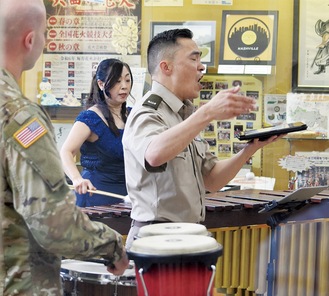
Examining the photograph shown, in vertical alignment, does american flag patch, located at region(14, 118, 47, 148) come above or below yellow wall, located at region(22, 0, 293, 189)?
below

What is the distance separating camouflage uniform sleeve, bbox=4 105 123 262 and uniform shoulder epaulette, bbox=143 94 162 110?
1.01 meters

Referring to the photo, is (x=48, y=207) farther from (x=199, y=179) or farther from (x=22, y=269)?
(x=199, y=179)

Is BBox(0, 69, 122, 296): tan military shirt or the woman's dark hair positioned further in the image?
the woman's dark hair

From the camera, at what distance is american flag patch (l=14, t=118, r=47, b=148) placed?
5.32ft

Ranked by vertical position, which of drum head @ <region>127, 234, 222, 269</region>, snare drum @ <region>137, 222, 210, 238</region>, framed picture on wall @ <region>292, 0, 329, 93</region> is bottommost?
drum head @ <region>127, 234, 222, 269</region>

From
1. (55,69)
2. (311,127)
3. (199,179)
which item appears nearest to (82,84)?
(55,69)

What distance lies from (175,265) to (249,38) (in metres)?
2.94

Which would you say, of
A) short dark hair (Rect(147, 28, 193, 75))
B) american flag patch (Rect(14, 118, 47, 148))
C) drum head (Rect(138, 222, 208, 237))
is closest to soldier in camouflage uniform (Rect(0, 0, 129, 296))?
american flag patch (Rect(14, 118, 47, 148))

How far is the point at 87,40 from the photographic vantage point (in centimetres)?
467

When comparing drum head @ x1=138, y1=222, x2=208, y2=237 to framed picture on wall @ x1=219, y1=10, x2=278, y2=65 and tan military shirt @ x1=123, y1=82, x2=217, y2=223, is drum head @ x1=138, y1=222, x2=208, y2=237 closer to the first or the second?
tan military shirt @ x1=123, y1=82, x2=217, y2=223

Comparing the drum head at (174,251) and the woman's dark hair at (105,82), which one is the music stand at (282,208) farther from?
the woman's dark hair at (105,82)

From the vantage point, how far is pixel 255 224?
332 centimetres

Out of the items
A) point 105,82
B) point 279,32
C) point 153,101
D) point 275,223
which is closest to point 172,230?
point 153,101

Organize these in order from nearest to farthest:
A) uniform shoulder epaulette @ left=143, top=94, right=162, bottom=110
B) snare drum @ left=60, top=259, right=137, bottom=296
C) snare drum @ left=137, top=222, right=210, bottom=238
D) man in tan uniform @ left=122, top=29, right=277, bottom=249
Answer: snare drum @ left=137, top=222, right=210, bottom=238, snare drum @ left=60, top=259, right=137, bottom=296, man in tan uniform @ left=122, top=29, right=277, bottom=249, uniform shoulder epaulette @ left=143, top=94, right=162, bottom=110
